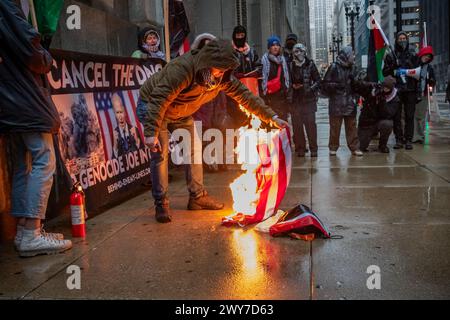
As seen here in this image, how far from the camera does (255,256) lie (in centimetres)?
389

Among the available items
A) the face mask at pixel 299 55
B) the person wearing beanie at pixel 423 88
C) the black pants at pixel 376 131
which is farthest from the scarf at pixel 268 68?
the person wearing beanie at pixel 423 88

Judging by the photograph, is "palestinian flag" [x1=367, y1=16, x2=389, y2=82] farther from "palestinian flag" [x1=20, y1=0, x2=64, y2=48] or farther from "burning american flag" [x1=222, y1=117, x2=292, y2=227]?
"palestinian flag" [x1=20, y1=0, x2=64, y2=48]

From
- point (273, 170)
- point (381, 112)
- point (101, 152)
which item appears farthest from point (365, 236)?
point (381, 112)

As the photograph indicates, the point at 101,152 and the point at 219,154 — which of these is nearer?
the point at 101,152

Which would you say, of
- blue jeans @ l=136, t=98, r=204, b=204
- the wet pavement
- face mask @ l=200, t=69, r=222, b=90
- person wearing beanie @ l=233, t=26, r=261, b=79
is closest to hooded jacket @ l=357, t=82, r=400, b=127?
person wearing beanie @ l=233, t=26, r=261, b=79

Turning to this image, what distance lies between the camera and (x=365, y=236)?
14.1 ft

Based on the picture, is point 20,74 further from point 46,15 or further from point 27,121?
point 46,15

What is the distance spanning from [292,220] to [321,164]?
13.8 feet

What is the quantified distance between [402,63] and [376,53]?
2.47 ft

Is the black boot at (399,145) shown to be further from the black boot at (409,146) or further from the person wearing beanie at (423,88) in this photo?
the person wearing beanie at (423,88)

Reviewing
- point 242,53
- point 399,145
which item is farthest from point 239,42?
point 399,145

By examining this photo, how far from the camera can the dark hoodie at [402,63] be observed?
973 cm

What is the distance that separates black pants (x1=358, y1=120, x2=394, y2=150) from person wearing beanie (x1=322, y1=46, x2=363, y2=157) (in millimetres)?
458

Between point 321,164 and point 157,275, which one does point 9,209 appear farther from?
point 321,164
